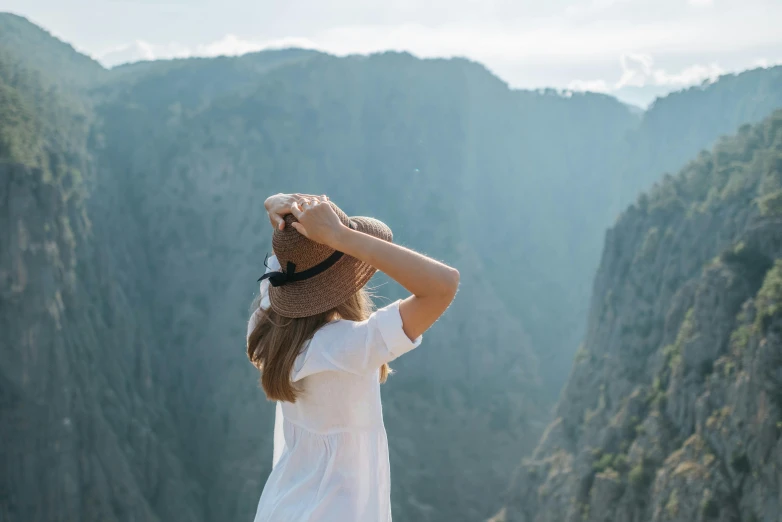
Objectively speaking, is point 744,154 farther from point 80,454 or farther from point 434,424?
point 80,454

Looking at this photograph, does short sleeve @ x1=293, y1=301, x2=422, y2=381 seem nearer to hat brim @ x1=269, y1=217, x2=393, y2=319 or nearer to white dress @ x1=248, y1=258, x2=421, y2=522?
white dress @ x1=248, y1=258, x2=421, y2=522

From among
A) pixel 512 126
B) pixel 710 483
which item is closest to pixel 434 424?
pixel 710 483

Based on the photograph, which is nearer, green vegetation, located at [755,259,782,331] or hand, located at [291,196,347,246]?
hand, located at [291,196,347,246]

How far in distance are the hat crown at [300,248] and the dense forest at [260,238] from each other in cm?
2691

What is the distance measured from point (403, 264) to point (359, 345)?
1.26 feet

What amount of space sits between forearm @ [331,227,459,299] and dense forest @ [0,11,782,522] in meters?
26.9

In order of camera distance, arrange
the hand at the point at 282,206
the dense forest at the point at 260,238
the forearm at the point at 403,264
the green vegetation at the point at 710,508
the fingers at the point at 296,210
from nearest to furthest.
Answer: the forearm at the point at 403,264, the fingers at the point at 296,210, the hand at the point at 282,206, the green vegetation at the point at 710,508, the dense forest at the point at 260,238

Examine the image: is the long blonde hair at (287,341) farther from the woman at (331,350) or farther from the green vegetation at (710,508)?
the green vegetation at (710,508)

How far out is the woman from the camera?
2.91 m

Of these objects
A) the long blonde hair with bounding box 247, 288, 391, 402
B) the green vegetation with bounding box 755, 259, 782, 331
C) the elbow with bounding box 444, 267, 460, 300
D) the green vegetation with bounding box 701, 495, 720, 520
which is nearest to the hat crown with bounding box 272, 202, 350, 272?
the long blonde hair with bounding box 247, 288, 391, 402

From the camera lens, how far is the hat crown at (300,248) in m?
3.12

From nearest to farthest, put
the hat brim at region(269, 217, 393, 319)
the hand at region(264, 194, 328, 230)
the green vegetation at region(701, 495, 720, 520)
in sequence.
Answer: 1. the hat brim at region(269, 217, 393, 319)
2. the hand at region(264, 194, 328, 230)
3. the green vegetation at region(701, 495, 720, 520)

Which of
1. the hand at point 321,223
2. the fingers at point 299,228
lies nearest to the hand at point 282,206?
the fingers at point 299,228

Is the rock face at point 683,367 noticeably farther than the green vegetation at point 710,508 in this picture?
Yes
